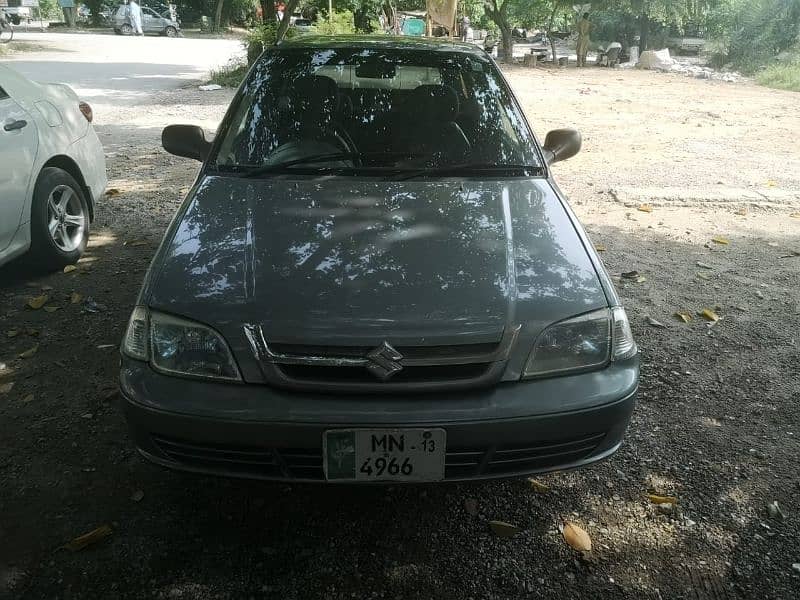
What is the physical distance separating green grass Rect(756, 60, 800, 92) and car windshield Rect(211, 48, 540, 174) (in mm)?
16024

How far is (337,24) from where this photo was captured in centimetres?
1487

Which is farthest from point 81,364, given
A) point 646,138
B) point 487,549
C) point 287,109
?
point 646,138

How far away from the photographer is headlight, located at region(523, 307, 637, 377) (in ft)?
6.70

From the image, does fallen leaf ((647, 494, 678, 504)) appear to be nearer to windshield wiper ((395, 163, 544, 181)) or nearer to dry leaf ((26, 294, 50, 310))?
windshield wiper ((395, 163, 544, 181))

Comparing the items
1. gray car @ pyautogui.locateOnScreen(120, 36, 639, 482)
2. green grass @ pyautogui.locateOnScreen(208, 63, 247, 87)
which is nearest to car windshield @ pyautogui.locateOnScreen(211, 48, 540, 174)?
gray car @ pyautogui.locateOnScreen(120, 36, 639, 482)

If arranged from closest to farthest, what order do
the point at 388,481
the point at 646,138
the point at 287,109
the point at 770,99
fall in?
the point at 388,481 → the point at 287,109 → the point at 646,138 → the point at 770,99

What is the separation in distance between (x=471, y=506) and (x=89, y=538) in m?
1.30

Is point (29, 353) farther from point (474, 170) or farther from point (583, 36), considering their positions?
point (583, 36)

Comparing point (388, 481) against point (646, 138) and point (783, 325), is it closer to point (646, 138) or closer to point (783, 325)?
point (783, 325)

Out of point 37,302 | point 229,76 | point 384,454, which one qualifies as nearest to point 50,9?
point 229,76

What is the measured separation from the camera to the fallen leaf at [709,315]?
155 inches

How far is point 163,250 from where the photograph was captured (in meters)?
2.36

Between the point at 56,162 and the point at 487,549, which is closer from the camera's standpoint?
the point at 487,549

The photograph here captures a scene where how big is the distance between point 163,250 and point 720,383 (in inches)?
104
